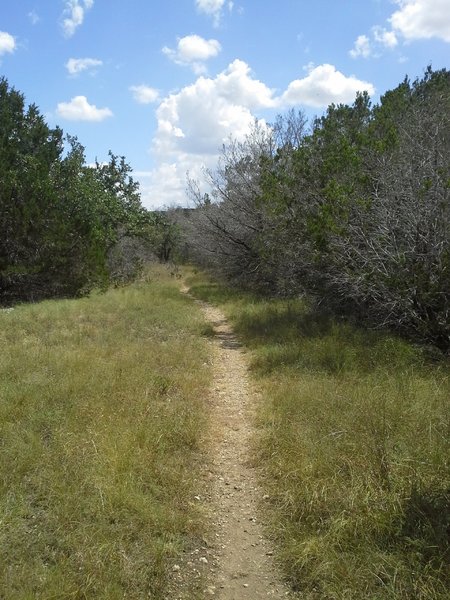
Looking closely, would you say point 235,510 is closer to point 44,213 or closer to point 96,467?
point 96,467

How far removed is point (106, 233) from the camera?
826 inches

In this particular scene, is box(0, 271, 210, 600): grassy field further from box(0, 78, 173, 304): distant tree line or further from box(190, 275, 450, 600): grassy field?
box(0, 78, 173, 304): distant tree line

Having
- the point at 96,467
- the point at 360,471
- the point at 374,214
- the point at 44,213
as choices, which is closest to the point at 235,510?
the point at 360,471

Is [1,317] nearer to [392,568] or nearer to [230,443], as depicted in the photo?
[230,443]

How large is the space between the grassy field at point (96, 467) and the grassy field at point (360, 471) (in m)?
0.88

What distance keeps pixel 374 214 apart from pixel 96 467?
21.0 ft

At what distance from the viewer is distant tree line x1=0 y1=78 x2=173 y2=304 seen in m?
16.0

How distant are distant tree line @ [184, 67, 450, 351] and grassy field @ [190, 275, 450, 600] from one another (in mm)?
1067

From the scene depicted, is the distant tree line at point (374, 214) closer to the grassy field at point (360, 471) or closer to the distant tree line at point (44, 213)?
the grassy field at point (360, 471)

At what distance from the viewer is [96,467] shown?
13.6ft

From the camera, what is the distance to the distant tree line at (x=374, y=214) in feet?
24.8

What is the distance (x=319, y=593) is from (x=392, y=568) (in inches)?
19.3

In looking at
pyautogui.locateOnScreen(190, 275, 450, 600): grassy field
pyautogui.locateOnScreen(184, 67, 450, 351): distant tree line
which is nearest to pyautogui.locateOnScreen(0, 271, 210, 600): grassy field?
pyautogui.locateOnScreen(190, 275, 450, 600): grassy field

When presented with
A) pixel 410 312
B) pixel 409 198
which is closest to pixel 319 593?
pixel 410 312
